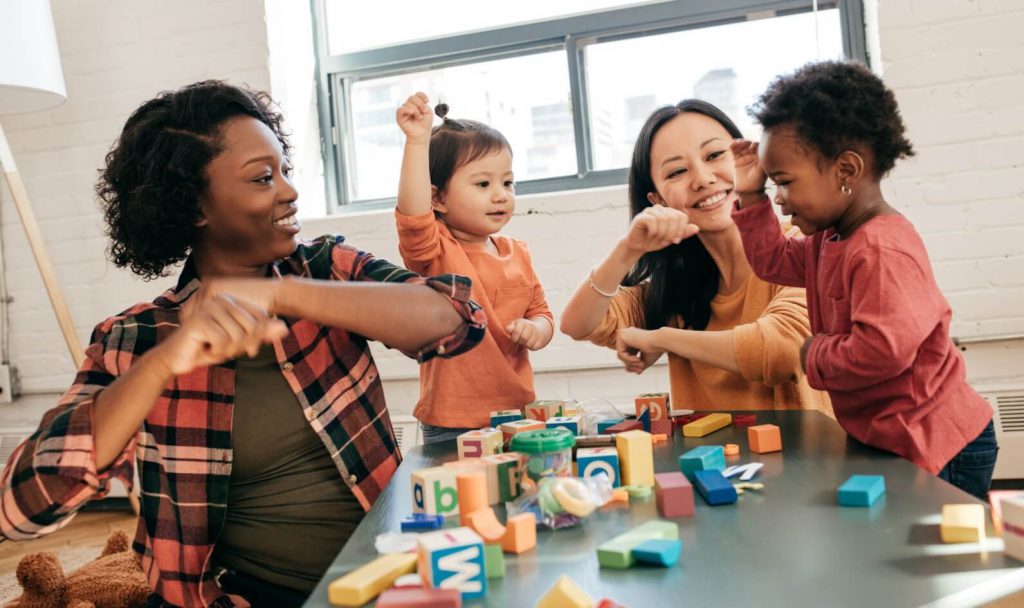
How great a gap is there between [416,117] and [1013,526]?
1.20 meters

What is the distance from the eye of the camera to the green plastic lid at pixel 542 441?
949mm

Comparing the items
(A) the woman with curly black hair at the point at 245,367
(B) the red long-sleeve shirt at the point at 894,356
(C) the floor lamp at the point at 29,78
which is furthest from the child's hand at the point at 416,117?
(C) the floor lamp at the point at 29,78

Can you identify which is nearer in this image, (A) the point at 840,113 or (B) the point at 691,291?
(A) the point at 840,113

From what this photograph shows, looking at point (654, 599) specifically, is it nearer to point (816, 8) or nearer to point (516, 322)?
point (516, 322)

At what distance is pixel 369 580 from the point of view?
70 centimetres

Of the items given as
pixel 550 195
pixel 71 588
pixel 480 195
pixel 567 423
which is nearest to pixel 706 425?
pixel 567 423

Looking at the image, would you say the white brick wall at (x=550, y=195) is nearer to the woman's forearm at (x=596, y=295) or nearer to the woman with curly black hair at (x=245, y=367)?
the woman's forearm at (x=596, y=295)

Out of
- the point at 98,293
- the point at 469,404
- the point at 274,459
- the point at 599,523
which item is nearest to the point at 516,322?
the point at 469,404

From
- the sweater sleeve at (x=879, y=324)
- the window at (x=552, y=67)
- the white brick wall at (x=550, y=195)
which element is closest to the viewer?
the sweater sleeve at (x=879, y=324)

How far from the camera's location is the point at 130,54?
10.2 ft

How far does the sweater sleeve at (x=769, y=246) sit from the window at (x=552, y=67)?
1.39 metres

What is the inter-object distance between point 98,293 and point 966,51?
117 inches

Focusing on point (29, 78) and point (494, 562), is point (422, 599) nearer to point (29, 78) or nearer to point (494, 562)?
point (494, 562)

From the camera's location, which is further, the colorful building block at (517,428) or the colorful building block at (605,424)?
the colorful building block at (605,424)
